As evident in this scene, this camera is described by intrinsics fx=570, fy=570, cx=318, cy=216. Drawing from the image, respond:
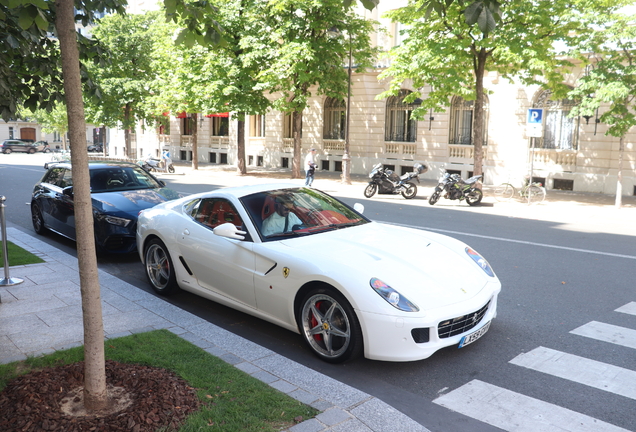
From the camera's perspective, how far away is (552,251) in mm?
10289

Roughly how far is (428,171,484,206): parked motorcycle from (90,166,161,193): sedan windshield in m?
10.4

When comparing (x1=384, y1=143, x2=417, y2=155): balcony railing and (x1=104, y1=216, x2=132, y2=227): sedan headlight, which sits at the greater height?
(x1=384, y1=143, x2=417, y2=155): balcony railing

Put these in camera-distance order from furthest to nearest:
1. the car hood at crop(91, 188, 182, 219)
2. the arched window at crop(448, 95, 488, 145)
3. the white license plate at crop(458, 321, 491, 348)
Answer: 1. the arched window at crop(448, 95, 488, 145)
2. the car hood at crop(91, 188, 182, 219)
3. the white license plate at crop(458, 321, 491, 348)

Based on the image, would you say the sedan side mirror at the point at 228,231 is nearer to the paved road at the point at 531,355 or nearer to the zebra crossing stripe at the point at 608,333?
the paved road at the point at 531,355

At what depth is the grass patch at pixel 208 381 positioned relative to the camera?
3711 mm

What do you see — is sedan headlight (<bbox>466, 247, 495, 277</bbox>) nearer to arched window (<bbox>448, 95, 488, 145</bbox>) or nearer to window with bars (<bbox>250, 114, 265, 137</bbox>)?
arched window (<bbox>448, 95, 488, 145</bbox>)

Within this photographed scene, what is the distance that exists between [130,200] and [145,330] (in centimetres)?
458

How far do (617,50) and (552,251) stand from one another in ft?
36.6

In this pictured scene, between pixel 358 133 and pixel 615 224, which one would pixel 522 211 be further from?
pixel 358 133

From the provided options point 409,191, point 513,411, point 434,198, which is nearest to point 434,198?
point 434,198

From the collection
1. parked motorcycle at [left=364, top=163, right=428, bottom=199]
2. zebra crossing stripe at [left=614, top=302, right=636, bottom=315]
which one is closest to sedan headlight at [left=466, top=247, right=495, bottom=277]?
zebra crossing stripe at [left=614, top=302, right=636, bottom=315]

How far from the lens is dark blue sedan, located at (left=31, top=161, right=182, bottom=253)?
30.0 ft

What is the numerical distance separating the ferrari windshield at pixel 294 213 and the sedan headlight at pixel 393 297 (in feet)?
4.54

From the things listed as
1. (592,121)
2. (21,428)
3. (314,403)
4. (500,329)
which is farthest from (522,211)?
(21,428)
